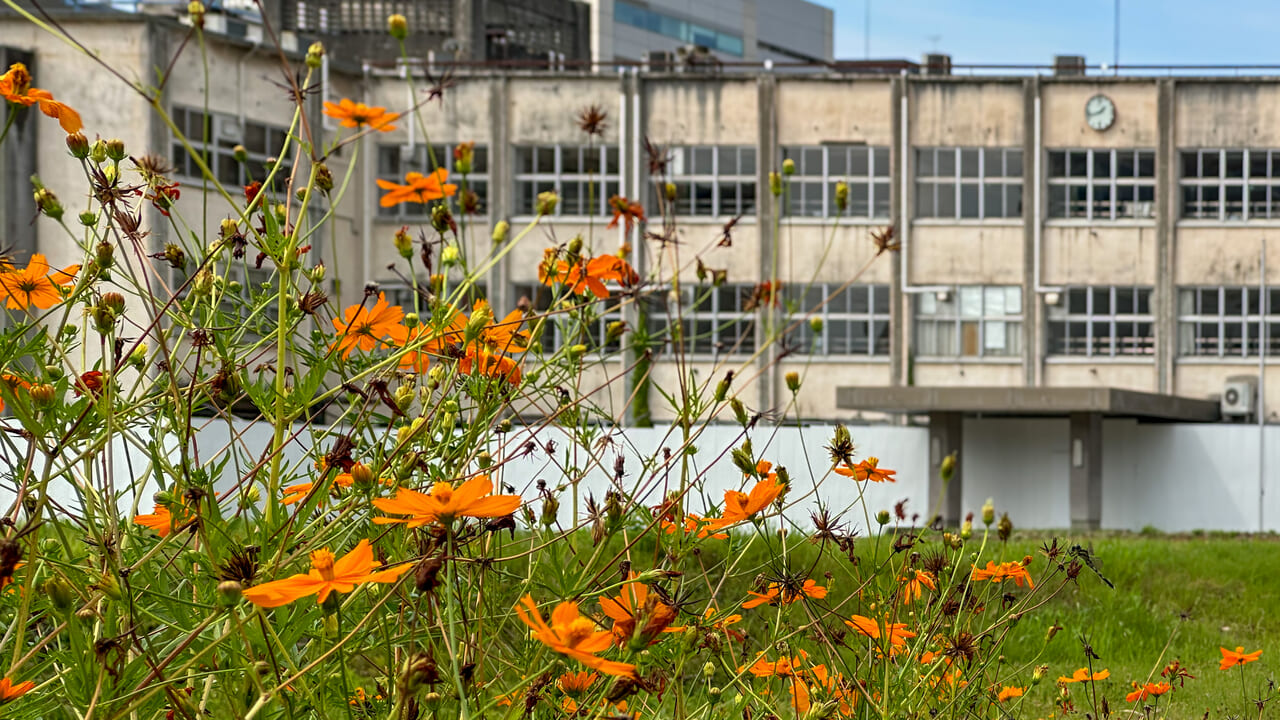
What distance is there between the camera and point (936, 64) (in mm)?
30109

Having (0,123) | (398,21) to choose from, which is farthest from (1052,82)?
(398,21)

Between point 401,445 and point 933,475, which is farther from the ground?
point 401,445

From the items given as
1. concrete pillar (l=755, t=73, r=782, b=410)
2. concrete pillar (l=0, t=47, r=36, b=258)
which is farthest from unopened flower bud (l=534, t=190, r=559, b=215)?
concrete pillar (l=755, t=73, r=782, b=410)

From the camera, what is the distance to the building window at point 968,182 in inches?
1163

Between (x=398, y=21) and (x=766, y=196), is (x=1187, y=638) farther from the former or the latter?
(x=766, y=196)

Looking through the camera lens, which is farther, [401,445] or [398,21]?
[398,21]

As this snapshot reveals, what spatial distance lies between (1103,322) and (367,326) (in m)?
28.2

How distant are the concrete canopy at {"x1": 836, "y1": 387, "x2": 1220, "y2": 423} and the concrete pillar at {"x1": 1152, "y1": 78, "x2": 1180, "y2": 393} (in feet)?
12.4

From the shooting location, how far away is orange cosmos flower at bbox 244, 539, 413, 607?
1.49 m

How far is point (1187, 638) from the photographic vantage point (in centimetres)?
763

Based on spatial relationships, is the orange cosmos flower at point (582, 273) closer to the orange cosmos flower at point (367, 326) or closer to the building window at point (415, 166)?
the orange cosmos flower at point (367, 326)

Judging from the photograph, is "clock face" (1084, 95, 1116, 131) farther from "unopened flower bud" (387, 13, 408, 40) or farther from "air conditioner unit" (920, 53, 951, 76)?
"unopened flower bud" (387, 13, 408, 40)

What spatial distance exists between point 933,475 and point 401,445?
23.7 meters

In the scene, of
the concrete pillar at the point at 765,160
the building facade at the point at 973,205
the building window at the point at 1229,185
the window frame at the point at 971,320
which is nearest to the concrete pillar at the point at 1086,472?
the building facade at the point at 973,205
